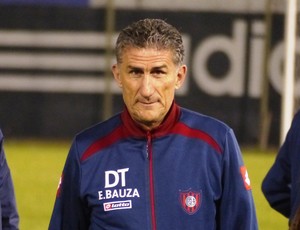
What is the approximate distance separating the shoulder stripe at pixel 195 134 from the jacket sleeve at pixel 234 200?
0.05 meters

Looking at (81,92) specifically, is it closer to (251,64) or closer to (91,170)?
(251,64)

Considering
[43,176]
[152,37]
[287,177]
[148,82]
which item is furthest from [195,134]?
[43,176]

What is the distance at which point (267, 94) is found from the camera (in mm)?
17656

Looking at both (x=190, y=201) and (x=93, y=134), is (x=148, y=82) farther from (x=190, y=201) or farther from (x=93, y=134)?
(x=190, y=201)

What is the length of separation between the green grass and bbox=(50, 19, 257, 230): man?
23.0 feet

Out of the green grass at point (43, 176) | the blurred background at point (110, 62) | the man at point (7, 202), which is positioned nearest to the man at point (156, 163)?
the man at point (7, 202)

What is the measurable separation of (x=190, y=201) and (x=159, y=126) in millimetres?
311

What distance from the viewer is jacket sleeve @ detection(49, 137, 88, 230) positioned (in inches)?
204

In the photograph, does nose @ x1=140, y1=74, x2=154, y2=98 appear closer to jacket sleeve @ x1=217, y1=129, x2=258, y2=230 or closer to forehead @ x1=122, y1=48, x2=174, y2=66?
forehead @ x1=122, y1=48, x2=174, y2=66

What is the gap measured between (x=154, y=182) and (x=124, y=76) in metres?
0.41

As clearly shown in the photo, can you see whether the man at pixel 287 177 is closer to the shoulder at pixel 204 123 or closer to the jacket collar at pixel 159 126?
the shoulder at pixel 204 123

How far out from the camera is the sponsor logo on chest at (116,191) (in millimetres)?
5090

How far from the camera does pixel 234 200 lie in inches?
200

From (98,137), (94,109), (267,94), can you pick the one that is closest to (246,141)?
(267,94)
